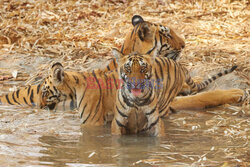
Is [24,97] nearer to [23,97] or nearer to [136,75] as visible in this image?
[23,97]

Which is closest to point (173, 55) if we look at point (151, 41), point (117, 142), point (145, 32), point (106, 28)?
point (151, 41)

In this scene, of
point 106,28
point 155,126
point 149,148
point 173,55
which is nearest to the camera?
point 149,148

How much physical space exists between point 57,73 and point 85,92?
304mm

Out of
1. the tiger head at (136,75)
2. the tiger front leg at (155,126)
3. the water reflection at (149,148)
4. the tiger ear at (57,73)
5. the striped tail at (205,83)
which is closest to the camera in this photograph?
the water reflection at (149,148)

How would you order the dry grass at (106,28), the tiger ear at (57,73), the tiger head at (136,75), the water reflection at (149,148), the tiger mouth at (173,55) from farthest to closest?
the dry grass at (106,28) < the tiger mouth at (173,55) < the tiger ear at (57,73) < the tiger head at (136,75) < the water reflection at (149,148)

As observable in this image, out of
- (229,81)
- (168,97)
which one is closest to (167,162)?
(168,97)

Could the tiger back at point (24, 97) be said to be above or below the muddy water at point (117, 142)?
above

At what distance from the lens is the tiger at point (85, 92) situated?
4180 mm

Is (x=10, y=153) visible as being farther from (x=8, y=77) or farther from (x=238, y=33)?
(x=238, y=33)

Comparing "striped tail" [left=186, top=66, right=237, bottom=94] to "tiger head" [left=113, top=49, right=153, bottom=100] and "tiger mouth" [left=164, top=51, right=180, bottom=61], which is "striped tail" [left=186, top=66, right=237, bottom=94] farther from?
"tiger head" [left=113, top=49, right=153, bottom=100]

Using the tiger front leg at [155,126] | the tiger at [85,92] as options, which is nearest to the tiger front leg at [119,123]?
the tiger front leg at [155,126]

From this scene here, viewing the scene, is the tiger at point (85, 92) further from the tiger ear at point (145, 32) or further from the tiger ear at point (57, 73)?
the tiger ear at point (145, 32)

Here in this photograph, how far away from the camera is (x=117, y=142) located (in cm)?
371

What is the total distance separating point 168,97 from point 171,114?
24 cm
